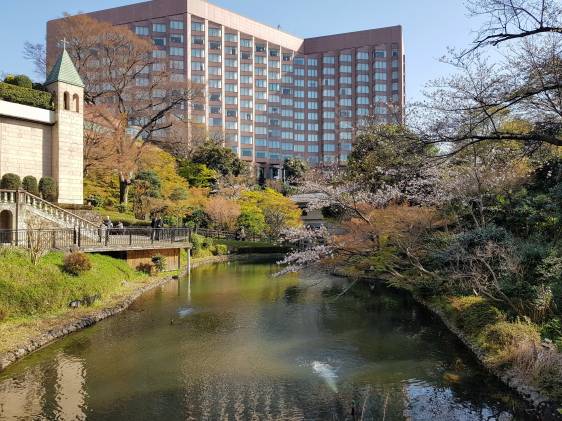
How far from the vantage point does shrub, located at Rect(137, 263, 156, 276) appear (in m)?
23.3

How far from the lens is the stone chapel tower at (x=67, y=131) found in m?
26.1

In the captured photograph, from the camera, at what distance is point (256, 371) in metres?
11.3

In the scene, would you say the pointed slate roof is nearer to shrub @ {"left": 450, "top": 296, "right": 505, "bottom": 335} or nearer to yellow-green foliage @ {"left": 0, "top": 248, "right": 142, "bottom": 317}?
yellow-green foliage @ {"left": 0, "top": 248, "right": 142, "bottom": 317}

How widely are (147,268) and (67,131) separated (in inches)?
361

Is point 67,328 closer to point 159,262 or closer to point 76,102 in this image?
point 159,262

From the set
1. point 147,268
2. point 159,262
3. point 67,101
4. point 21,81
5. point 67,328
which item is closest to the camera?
point 67,328

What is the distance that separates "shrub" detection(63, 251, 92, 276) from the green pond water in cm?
221

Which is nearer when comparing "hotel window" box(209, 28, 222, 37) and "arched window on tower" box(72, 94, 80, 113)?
"arched window on tower" box(72, 94, 80, 113)

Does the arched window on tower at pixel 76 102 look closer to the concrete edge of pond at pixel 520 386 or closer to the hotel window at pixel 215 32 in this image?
the concrete edge of pond at pixel 520 386

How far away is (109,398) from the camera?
9.57m

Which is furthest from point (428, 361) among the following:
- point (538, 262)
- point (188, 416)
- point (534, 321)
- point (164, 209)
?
point (164, 209)

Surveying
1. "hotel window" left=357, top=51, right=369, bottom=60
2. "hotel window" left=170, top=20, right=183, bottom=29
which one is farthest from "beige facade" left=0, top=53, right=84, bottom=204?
"hotel window" left=357, top=51, right=369, bottom=60

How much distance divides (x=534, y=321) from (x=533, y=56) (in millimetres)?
7764

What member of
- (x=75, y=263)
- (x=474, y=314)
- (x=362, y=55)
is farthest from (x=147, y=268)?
(x=362, y=55)
